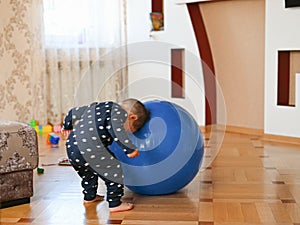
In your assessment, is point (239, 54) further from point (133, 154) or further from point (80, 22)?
point (133, 154)

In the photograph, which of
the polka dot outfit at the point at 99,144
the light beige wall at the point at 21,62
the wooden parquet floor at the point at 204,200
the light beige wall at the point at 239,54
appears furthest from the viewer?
the light beige wall at the point at 21,62

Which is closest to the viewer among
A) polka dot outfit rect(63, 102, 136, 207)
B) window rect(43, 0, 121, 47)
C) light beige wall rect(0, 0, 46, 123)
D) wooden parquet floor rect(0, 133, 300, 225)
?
wooden parquet floor rect(0, 133, 300, 225)

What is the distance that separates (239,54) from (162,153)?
220 cm

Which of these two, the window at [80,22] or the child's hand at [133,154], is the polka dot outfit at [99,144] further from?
the window at [80,22]

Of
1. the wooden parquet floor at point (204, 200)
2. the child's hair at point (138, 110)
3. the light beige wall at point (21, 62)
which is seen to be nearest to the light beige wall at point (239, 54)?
the wooden parquet floor at point (204, 200)

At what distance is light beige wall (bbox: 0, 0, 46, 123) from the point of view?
4.74 meters

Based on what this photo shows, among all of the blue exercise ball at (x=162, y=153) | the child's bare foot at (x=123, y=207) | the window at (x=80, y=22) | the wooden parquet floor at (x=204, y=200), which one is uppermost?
the window at (x=80, y=22)

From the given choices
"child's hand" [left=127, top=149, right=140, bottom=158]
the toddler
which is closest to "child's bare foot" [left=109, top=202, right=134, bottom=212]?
the toddler

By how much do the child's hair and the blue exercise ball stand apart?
0.09 feet

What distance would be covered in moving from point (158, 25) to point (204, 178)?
229 cm

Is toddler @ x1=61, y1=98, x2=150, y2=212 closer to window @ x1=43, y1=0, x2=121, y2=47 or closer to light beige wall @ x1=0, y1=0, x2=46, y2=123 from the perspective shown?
light beige wall @ x1=0, y1=0, x2=46, y2=123

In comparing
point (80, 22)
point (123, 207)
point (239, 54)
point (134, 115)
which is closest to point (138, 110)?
point (134, 115)

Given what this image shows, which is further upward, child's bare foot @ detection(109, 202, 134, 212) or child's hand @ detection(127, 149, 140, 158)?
child's hand @ detection(127, 149, 140, 158)

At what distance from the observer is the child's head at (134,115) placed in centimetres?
255
